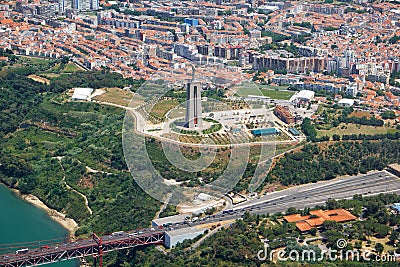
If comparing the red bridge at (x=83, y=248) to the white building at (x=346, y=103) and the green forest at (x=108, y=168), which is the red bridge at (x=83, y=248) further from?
the white building at (x=346, y=103)

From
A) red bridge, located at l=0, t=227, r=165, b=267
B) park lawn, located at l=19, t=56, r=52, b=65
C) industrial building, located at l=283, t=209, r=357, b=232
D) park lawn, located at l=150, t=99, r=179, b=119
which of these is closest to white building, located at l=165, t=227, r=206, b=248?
red bridge, located at l=0, t=227, r=165, b=267

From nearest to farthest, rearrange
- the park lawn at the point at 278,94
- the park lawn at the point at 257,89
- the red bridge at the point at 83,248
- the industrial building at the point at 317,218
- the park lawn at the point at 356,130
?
the red bridge at the point at 83,248 < the industrial building at the point at 317,218 < the park lawn at the point at 356,130 < the park lawn at the point at 257,89 < the park lawn at the point at 278,94

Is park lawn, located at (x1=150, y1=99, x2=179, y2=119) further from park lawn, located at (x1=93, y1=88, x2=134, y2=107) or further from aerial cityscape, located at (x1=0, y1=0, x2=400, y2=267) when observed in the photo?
park lawn, located at (x1=93, y1=88, x2=134, y2=107)

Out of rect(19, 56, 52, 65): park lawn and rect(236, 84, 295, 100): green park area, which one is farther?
rect(19, 56, 52, 65): park lawn

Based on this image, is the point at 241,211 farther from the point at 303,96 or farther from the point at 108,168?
the point at 303,96

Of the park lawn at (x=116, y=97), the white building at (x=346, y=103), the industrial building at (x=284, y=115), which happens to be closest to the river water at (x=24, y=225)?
the park lawn at (x=116, y=97)

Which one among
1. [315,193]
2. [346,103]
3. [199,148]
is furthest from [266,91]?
[315,193]
